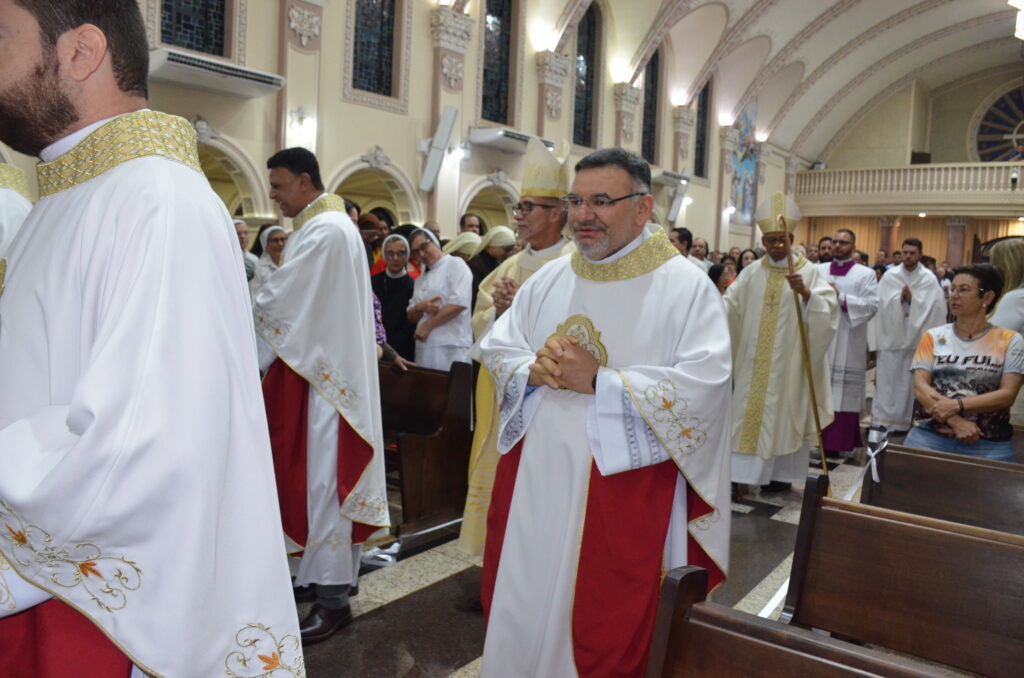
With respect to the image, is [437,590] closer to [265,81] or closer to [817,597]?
[817,597]

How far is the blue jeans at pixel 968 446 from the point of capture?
3.85 metres

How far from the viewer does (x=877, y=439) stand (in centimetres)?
340

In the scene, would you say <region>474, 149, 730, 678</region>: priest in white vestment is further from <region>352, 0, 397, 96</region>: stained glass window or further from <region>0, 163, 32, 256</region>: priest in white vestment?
<region>352, 0, 397, 96</region>: stained glass window

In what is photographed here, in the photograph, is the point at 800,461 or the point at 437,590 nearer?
the point at 437,590

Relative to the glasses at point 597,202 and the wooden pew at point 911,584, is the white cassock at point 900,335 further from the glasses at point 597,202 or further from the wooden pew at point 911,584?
the glasses at point 597,202

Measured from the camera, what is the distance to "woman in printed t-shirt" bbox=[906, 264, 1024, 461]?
Result: 12.5 ft

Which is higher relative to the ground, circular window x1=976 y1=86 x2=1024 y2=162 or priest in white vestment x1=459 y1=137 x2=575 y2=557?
circular window x1=976 y1=86 x2=1024 y2=162

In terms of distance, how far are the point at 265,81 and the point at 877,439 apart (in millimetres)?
7848

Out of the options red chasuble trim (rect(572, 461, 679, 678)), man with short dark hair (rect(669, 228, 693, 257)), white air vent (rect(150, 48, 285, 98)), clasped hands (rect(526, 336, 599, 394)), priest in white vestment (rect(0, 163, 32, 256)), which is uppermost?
white air vent (rect(150, 48, 285, 98))

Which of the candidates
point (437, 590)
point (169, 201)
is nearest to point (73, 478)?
point (169, 201)

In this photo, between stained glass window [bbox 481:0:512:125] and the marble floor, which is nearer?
the marble floor

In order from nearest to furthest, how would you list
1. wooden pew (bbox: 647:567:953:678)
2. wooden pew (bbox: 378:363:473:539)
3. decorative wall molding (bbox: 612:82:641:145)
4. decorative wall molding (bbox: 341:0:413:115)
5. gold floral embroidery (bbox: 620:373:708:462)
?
wooden pew (bbox: 647:567:953:678) < gold floral embroidery (bbox: 620:373:708:462) < wooden pew (bbox: 378:363:473:539) < decorative wall molding (bbox: 341:0:413:115) < decorative wall molding (bbox: 612:82:641:145)

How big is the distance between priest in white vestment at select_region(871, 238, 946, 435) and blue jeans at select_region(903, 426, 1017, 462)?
357 centimetres

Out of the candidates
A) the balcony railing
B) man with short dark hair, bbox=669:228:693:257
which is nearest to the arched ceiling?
the balcony railing
